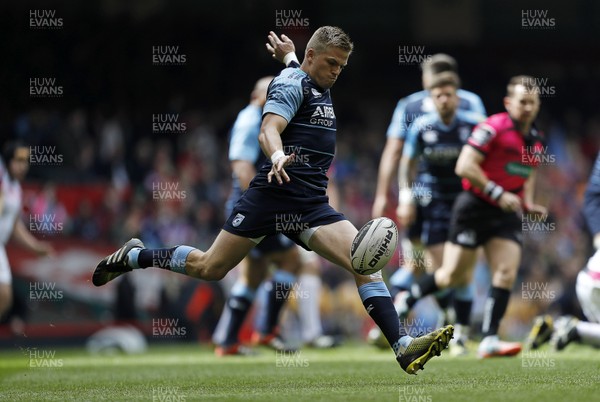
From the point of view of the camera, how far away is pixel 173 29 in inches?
834

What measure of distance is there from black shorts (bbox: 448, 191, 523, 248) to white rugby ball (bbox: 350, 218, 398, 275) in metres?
3.02

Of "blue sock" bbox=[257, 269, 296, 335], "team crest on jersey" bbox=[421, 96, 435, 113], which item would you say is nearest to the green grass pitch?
"blue sock" bbox=[257, 269, 296, 335]

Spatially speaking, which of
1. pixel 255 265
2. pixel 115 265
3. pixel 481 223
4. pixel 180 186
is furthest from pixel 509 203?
pixel 180 186

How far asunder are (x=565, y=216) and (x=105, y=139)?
9519 mm

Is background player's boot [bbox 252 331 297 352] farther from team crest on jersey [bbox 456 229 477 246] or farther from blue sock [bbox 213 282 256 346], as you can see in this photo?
team crest on jersey [bbox 456 229 477 246]

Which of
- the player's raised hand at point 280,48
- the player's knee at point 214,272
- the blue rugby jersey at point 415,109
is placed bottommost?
the player's knee at point 214,272

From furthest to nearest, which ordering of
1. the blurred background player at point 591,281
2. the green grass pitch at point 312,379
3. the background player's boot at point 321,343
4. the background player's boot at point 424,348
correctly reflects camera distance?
1. the background player's boot at point 321,343
2. the blurred background player at point 591,281
3. the background player's boot at point 424,348
4. the green grass pitch at point 312,379

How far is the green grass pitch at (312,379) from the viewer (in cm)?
610

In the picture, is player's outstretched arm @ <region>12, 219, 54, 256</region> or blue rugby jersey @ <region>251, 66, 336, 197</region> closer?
blue rugby jersey @ <region>251, 66, 336, 197</region>

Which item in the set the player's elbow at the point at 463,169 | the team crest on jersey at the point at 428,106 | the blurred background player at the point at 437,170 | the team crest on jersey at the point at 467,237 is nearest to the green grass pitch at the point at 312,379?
the team crest on jersey at the point at 467,237

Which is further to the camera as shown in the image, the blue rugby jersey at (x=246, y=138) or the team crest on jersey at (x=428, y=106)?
the team crest on jersey at (x=428, y=106)

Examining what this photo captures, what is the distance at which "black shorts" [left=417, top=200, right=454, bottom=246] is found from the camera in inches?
428

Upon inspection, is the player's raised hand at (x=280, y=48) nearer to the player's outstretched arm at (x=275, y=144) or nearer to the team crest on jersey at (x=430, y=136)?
the player's outstretched arm at (x=275, y=144)

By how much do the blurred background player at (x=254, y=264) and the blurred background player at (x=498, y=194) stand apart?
2032 millimetres
